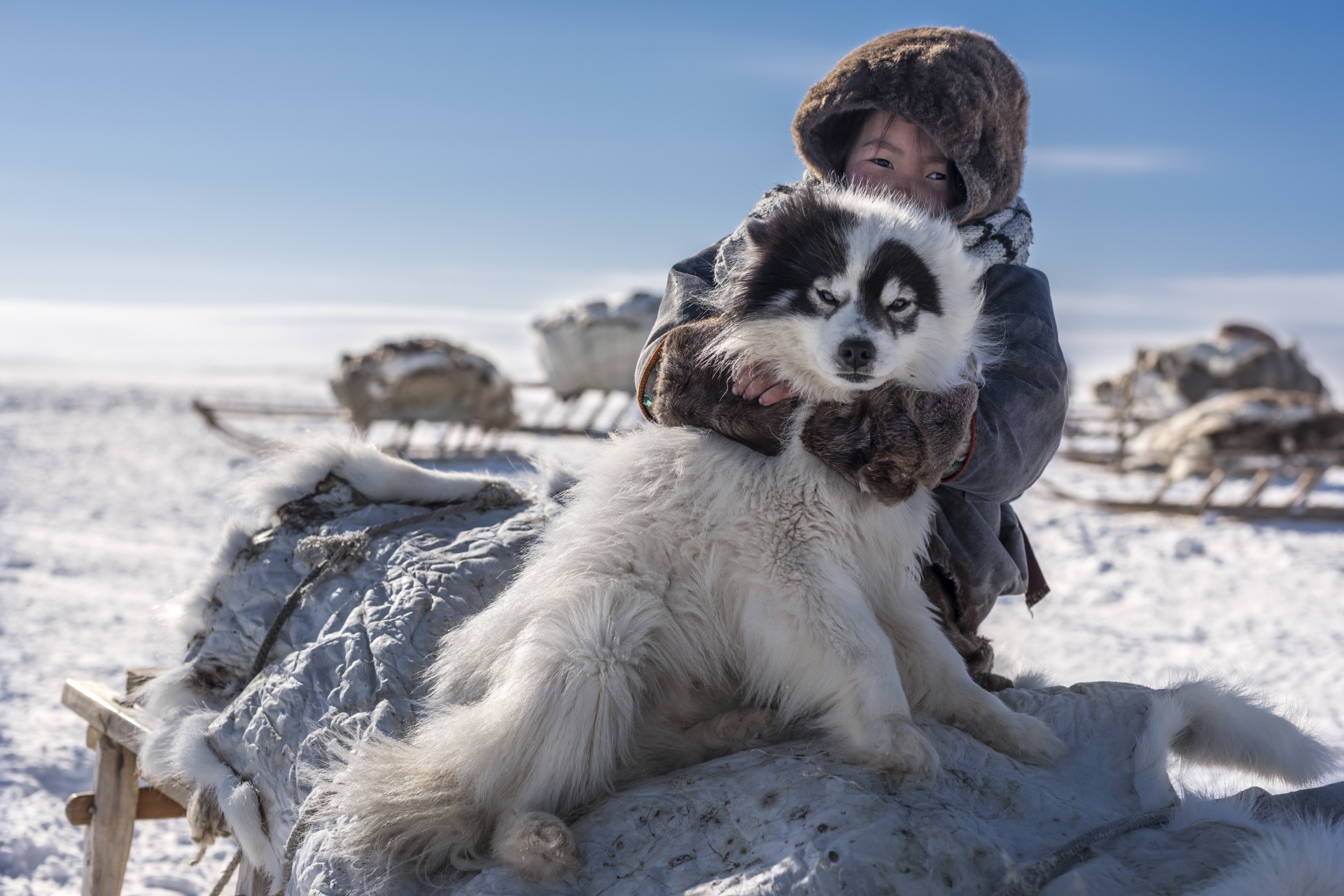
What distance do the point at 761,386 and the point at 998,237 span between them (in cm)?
82

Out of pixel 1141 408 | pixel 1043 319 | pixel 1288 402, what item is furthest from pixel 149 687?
pixel 1141 408

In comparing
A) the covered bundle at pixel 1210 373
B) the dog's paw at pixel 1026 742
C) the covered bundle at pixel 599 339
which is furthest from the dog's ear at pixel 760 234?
the covered bundle at pixel 1210 373

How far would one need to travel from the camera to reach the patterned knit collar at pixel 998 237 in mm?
2342

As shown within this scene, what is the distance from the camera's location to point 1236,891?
137 centimetres

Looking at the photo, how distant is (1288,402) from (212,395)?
2209 centimetres

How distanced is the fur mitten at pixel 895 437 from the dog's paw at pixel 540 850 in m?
0.90

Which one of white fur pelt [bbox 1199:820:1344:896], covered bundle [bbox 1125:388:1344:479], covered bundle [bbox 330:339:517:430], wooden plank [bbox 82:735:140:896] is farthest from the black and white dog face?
covered bundle [bbox 330:339:517:430]

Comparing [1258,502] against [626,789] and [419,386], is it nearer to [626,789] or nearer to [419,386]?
[626,789]

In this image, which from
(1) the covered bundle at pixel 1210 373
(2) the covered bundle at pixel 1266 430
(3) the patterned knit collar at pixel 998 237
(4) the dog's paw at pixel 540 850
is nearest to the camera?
(4) the dog's paw at pixel 540 850

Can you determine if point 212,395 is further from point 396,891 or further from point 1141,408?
point 396,891

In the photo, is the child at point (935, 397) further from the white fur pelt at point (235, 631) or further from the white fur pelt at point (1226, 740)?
the white fur pelt at point (235, 631)

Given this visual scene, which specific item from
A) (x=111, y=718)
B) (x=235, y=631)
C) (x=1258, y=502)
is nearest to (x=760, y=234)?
(x=235, y=631)

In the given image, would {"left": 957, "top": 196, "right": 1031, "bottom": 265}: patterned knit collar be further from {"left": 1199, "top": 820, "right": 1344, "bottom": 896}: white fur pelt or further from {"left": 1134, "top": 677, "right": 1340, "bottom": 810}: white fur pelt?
{"left": 1199, "top": 820, "right": 1344, "bottom": 896}: white fur pelt

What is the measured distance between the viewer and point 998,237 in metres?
2.35
